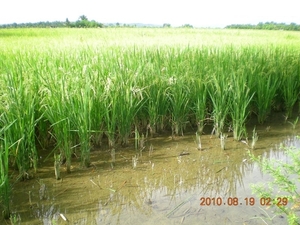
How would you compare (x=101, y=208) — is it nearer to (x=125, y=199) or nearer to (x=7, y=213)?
(x=125, y=199)

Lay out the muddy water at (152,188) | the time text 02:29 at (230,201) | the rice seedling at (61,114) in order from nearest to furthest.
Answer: the muddy water at (152,188) → the time text 02:29 at (230,201) → the rice seedling at (61,114)

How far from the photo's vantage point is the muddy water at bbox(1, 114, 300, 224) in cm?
201

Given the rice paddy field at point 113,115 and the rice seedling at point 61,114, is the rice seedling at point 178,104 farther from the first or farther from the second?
the rice seedling at point 61,114

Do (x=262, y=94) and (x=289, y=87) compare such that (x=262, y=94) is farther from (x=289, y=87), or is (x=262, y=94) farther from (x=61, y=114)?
(x=61, y=114)

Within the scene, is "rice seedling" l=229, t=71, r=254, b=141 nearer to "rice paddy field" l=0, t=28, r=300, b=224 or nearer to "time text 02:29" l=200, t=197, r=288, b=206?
"rice paddy field" l=0, t=28, r=300, b=224

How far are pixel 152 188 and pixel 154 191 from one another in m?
0.05

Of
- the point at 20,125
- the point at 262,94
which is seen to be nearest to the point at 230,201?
the point at 20,125

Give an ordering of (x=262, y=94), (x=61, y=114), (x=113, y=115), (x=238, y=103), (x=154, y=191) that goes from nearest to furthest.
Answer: (x=154, y=191) → (x=61, y=114) → (x=113, y=115) → (x=238, y=103) → (x=262, y=94)

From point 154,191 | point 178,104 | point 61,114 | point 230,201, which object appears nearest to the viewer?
point 230,201

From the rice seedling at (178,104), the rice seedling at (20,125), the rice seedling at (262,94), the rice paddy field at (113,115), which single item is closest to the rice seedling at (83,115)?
the rice paddy field at (113,115)

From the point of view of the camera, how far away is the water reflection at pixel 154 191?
6.60ft

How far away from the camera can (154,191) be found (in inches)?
92.2

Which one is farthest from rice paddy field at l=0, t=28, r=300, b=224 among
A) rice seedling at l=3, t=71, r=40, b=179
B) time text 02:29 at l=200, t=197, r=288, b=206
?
time text 02:29 at l=200, t=197, r=288, b=206

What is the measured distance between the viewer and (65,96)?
2633mm
